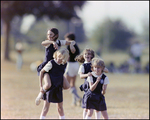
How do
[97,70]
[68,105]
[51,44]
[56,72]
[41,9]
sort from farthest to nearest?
[41,9], [68,105], [56,72], [51,44], [97,70]

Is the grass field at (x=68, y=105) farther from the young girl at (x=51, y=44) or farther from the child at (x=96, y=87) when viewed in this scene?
the young girl at (x=51, y=44)

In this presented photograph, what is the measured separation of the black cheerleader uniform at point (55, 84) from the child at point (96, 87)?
45 centimetres

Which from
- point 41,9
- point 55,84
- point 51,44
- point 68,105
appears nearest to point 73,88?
point 68,105

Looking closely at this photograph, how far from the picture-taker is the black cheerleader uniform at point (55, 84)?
535cm

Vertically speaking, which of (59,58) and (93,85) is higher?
(59,58)

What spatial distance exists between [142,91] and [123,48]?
30830 millimetres

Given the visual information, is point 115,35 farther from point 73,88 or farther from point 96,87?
point 96,87

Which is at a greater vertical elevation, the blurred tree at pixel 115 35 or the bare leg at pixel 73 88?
the blurred tree at pixel 115 35

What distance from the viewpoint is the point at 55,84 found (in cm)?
A: 541

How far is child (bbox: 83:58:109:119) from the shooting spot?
5.14 m

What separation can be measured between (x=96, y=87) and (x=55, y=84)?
26.1 inches

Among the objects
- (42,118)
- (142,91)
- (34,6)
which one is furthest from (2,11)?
(42,118)

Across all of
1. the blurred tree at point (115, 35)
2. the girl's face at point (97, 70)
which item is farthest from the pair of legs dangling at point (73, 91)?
the blurred tree at point (115, 35)

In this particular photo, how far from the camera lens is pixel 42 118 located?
5.61 m
